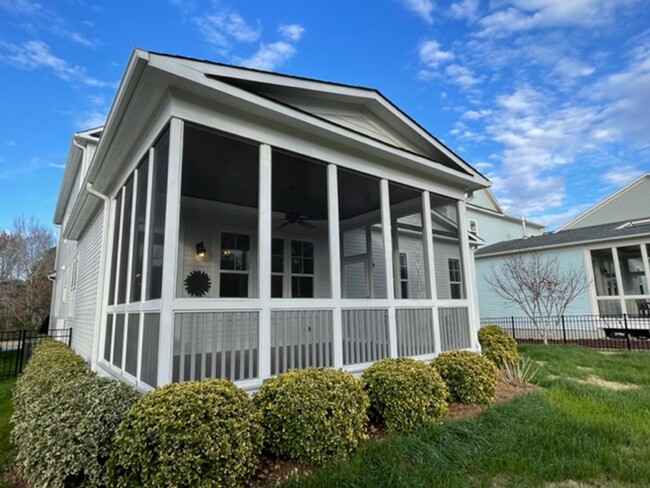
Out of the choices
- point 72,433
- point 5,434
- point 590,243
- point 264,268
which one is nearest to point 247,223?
point 264,268

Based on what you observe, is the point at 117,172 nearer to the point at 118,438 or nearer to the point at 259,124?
the point at 259,124

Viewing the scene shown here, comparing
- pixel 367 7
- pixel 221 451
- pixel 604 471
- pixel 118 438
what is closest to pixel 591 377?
pixel 604 471

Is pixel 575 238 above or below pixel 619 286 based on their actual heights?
above

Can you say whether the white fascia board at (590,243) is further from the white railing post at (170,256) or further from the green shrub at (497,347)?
the white railing post at (170,256)

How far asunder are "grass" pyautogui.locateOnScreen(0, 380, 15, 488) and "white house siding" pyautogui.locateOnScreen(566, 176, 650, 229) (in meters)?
24.2

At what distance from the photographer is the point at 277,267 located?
8297 mm

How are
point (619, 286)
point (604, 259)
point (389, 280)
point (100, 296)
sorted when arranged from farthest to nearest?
point (604, 259) → point (619, 286) → point (100, 296) → point (389, 280)

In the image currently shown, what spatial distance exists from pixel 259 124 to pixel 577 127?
57.9 ft

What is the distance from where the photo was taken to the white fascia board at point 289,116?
3.74 metres

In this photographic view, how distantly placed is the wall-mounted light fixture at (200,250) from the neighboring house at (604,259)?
14.0m

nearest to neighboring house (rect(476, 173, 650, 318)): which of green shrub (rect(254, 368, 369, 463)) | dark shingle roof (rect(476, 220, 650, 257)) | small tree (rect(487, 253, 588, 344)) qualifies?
dark shingle roof (rect(476, 220, 650, 257))

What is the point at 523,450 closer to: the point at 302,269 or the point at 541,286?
the point at 302,269

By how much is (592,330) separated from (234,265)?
1373 cm

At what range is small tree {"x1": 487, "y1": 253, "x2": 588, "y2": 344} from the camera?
526 inches
